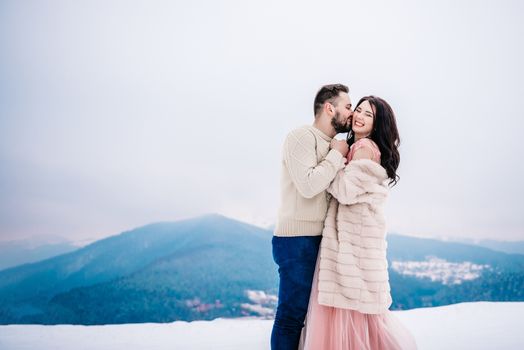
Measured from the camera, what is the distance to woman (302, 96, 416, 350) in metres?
1.97

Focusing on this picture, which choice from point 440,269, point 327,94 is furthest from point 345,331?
point 440,269

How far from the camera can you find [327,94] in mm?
2119

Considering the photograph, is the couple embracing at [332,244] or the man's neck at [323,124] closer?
the couple embracing at [332,244]

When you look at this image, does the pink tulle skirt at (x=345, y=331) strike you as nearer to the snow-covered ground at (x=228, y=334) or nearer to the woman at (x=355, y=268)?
the woman at (x=355, y=268)

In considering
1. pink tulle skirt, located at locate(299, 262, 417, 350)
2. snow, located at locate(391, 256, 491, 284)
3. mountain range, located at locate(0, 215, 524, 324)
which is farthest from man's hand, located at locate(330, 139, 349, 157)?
snow, located at locate(391, 256, 491, 284)

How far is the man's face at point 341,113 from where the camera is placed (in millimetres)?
2113

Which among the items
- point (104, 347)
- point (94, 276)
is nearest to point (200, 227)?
point (94, 276)

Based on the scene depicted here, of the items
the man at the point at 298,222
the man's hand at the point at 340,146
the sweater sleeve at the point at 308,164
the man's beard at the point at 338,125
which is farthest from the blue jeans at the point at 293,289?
the man's beard at the point at 338,125

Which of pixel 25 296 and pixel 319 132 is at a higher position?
pixel 319 132

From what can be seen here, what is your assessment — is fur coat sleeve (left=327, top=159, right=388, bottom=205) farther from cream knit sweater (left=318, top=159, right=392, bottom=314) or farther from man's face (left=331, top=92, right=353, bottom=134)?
man's face (left=331, top=92, right=353, bottom=134)

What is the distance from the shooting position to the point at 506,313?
13.3 ft

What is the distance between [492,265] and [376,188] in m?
10.2

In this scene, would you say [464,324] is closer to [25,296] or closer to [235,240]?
[235,240]

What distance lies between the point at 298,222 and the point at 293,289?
0.30 metres
